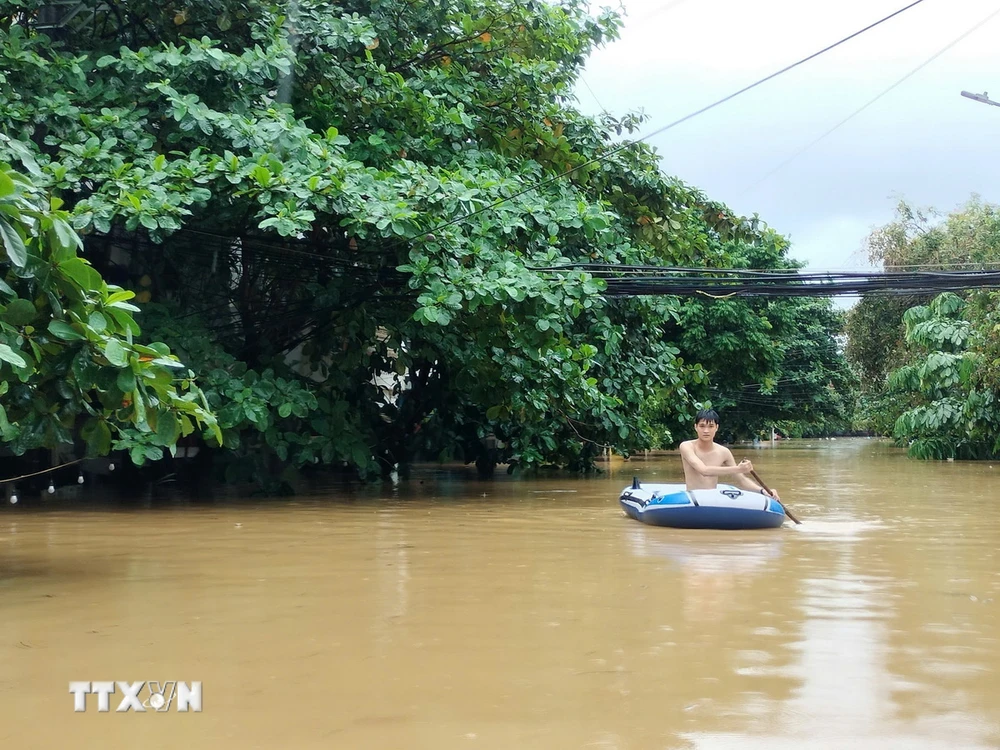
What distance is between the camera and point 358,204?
11758mm

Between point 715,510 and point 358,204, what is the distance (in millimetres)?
4906

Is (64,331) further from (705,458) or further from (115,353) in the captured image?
(705,458)

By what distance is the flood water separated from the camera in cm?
417

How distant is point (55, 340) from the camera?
653 cm

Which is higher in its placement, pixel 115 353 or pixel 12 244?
pixel 12 244

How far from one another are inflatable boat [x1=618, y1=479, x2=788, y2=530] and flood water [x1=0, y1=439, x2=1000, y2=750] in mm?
256

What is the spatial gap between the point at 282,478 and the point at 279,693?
11319 millimetres

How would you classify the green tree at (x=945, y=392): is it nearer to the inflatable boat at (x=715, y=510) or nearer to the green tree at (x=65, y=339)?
the inflatable boat at (x=715, y=510)

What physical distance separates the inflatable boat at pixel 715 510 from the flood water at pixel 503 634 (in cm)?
26

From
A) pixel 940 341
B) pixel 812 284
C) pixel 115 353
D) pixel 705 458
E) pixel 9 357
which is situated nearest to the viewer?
pixel 9 357

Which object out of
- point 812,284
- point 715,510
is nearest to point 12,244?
point 715,510

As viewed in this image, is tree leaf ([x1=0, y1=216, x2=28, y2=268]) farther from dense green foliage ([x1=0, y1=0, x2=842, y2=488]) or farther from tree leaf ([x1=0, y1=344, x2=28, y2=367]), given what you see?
dense green foliage ([x1=0, y1=0, x2=842, y2=488])

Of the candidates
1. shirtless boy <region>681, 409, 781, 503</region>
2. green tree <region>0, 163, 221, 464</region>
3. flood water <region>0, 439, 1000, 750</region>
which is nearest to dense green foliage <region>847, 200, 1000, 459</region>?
shirtless boy <region>681, 409, 781, 503</region>

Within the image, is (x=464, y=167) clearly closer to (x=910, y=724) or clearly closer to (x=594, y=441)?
(x=594, y=441)
